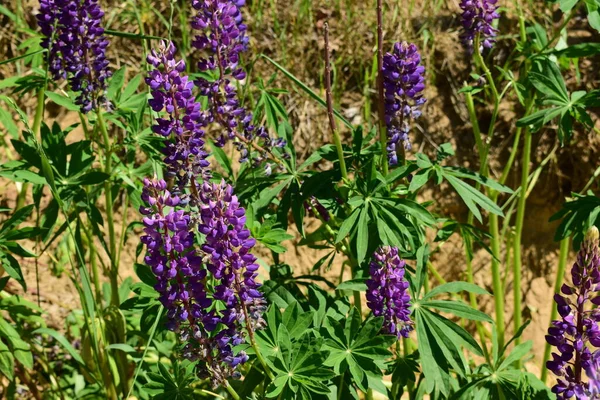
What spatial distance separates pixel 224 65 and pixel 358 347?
1.03 meters

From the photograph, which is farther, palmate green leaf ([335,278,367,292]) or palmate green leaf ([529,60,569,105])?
palmate green leaf ([529,60,569,105])

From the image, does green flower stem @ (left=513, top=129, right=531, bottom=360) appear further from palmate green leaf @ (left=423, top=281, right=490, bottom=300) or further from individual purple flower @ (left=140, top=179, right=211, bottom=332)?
individual purple flower @ (left=140, top=179, right=211, bottom=332)

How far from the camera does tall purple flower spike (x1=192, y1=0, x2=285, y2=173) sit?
2516mm

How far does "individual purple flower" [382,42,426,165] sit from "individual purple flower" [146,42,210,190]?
63 cm

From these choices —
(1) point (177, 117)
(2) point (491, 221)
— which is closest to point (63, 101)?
A: (1) point (177, 117)

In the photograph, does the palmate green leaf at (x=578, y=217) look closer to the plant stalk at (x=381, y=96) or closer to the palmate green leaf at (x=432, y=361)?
the palmate green leaf at (x=432, y=361)

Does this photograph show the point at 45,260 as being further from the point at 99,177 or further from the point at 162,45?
the point at 162,45

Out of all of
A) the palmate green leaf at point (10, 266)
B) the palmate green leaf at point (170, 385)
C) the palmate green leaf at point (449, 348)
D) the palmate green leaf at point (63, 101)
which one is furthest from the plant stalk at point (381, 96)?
the palmate green leaf at point (10, 266)

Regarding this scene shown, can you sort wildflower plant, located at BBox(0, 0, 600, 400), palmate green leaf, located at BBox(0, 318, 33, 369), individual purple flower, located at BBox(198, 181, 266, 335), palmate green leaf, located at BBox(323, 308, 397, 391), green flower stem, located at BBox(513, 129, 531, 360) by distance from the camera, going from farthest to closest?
green flower stem, located at BBox(513, 129, 531, 360) → palmate green leaf, located at BBox(0, 318, 33, 369) → palmate green leaf, located at BBox(323, 308, 397, 391) → wildflower plant, located at BBox(0, 0, 600, 400) → individual purple flower, located at BBox(198, 181, 266, 335)

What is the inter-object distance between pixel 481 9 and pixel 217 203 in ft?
4.53

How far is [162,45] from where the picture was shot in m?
2.21

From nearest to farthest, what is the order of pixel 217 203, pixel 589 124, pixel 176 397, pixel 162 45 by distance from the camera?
pixel 217 203 < pixel 162 45 < pixel 176 397 < pixel 589 124

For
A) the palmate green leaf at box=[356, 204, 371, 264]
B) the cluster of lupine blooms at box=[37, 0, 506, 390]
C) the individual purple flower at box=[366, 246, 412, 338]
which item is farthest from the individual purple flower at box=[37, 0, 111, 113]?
the individual purple flower at box=[366, 246, 412, 338]

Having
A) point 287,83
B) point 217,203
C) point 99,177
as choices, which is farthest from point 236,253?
point 287,83
